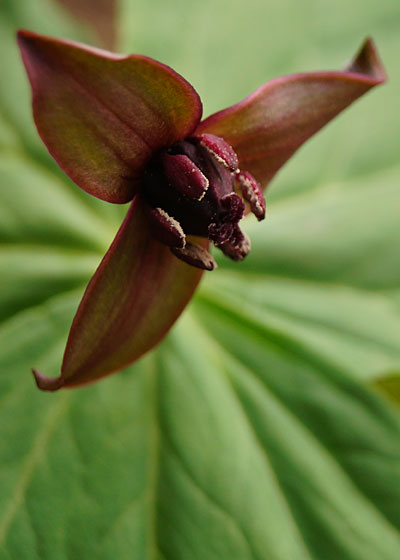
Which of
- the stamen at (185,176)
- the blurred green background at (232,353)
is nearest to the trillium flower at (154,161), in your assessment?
the stamen at (185,176)

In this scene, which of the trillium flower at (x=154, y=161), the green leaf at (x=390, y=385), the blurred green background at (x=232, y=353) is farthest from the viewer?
the green leaf at (x=390, y=385)

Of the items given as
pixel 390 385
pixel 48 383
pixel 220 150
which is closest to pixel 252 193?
pixel 220 150

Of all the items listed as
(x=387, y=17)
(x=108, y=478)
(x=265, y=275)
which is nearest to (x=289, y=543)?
(x=108, y=478)

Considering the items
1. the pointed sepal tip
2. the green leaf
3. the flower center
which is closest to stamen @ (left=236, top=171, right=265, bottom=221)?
the flower center

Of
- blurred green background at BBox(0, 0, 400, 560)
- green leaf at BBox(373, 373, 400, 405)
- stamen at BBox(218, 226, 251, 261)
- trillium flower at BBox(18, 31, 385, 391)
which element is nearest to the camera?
trillium flower at BBox(18, 31, 385, 391)

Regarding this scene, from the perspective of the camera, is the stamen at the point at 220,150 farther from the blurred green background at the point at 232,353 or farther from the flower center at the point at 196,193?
the blurred green background at the point at 232,353

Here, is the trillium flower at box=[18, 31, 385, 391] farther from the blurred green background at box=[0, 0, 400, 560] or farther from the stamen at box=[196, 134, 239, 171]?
the blurred green background at box=[0, 0, 400, 560]
